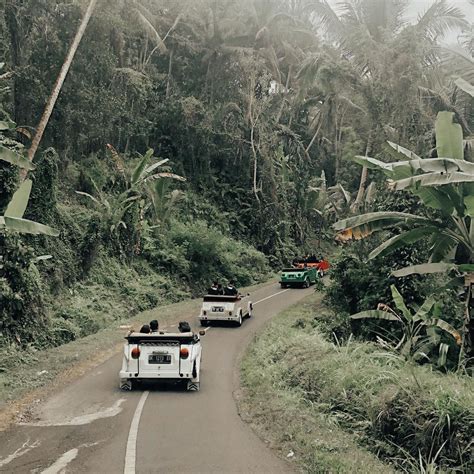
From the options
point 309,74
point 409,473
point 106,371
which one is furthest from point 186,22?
point 409,473

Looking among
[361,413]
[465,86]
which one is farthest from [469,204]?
[361,413]

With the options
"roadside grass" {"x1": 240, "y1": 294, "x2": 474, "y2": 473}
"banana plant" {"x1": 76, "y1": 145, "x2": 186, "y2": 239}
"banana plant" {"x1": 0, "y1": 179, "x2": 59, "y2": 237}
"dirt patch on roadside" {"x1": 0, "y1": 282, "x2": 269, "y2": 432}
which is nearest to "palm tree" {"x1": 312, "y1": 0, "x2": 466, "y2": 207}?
"banana plant" {"x1": 76, "y1": 145, "x2": 186, "y2": 239}

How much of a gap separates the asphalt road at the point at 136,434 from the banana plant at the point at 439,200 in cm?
539

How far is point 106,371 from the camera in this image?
1298cm

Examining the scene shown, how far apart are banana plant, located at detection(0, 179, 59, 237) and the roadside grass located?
5.00 meters

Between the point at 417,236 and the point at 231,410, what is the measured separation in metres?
6.74

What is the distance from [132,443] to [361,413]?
3894 mm

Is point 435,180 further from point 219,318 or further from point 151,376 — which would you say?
point 219,318

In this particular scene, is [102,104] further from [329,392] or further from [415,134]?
[329,392]

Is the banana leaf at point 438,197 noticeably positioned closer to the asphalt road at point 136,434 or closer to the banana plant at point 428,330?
the banana plant at point 428,330

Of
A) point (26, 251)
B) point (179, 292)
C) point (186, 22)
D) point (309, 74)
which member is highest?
point (186, 22)

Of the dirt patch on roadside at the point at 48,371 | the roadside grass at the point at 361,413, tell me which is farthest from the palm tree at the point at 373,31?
the roadside grass at the point at 361,413

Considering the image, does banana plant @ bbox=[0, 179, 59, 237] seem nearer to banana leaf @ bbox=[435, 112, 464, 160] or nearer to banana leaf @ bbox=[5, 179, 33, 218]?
banana leaf @ bbox=[5, 179, 33, 218]

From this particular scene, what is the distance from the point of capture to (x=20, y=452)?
7.64 m
